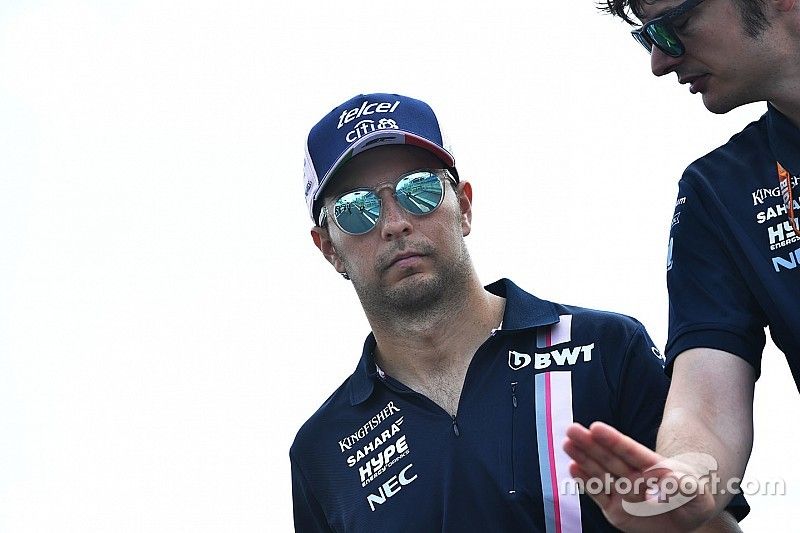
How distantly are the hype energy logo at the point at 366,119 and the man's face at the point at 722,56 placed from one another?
68.8 inches

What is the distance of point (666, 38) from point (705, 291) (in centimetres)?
86

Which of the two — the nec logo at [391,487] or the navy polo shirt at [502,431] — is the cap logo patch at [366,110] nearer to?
the navy polo shirt at [502,431]

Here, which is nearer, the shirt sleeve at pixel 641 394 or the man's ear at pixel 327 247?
the shirt sleeve at pixel 641 394

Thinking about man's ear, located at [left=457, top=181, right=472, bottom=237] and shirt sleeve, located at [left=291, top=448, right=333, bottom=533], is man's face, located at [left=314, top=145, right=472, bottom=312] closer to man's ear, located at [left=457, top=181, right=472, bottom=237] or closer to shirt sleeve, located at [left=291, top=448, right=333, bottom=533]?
man's ear, located at [left=457, top=181, right=472, bottom=237]

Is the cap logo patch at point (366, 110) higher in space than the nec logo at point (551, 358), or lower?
higher

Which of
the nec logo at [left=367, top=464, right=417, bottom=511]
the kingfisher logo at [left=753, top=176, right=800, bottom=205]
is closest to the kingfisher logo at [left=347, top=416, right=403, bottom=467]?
the nec logo at [left=367, top=464, right=417, bottom=511]

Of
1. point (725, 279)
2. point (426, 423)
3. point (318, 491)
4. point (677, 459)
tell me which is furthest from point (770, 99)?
point (318, 491)

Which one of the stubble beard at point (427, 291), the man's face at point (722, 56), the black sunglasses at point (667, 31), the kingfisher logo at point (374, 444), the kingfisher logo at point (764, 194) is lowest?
the kingfisher logo at point (374, 444)

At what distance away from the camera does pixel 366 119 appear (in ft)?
19.0

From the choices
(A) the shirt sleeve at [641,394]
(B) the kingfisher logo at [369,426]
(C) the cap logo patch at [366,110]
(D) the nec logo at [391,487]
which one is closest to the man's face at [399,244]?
(C) the cap logo patch at [366,110]

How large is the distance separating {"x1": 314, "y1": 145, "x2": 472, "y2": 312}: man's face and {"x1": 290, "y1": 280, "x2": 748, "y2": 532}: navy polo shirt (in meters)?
0.33

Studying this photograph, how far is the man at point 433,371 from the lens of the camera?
4996 mm

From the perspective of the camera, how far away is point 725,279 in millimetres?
4250

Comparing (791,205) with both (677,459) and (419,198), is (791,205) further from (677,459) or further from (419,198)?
(419,198)
